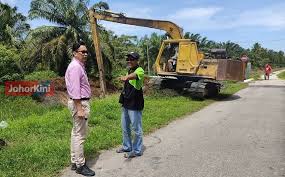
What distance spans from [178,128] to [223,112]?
3.73 metres

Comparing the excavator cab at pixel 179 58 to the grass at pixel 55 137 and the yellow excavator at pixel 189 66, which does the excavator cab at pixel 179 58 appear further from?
the grass at pixel 55 137

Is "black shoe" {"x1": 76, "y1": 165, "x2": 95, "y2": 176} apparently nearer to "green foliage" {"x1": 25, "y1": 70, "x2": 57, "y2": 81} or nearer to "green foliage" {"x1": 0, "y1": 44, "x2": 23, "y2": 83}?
"green foliage" {"x1": 0, "y1": 44, "x2": 23, "y2": 83}

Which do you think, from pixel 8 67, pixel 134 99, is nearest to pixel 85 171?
pixel 134 99

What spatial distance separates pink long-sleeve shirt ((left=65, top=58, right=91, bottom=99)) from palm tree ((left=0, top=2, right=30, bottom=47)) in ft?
80.7

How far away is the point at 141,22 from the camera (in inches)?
834

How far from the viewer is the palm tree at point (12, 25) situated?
101ft

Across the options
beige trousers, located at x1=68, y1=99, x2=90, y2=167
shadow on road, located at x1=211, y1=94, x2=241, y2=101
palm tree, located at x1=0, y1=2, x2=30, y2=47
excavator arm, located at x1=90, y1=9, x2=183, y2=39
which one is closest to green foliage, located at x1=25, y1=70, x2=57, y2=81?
excavator arm, located at x1=90, y1=9, x2=183, y2=39

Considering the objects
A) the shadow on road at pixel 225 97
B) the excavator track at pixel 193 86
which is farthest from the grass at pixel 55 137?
the shadow on road at pixel 225 97

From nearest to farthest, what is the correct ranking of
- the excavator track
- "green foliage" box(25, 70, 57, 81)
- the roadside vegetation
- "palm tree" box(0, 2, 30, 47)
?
the roadside vegetation < the excavator track < "green foliage" box(25, 70, 57, 81) < "palm tree" box(0, 2, 30, 47)

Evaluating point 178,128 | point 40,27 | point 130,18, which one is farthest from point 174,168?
point 40,27

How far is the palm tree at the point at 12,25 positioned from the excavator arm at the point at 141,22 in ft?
31.7

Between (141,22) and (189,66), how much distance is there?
13.4 feet

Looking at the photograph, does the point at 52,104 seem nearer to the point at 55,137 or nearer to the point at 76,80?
the point at 55,137

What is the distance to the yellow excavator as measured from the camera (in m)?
18.3
